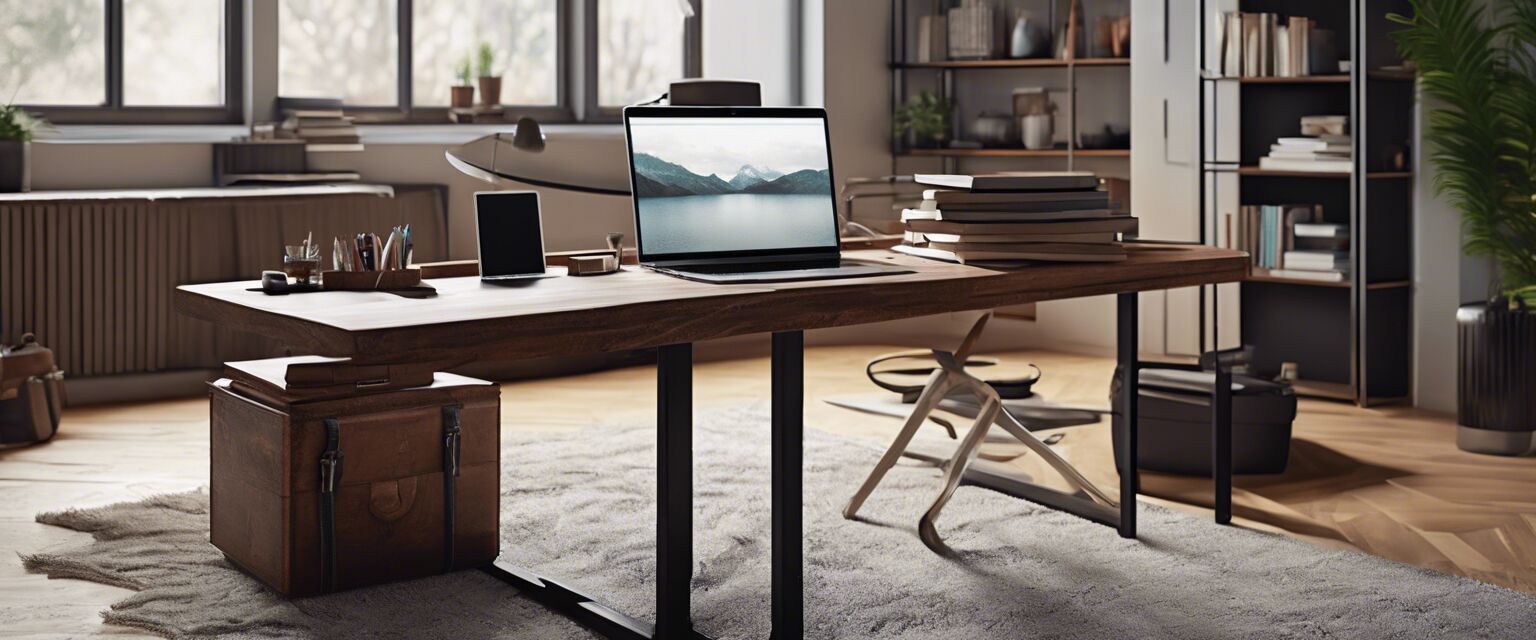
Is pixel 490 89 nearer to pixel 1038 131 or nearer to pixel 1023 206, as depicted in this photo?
pixel 1038 131

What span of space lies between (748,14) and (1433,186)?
11.0ft

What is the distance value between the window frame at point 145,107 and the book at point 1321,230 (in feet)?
14.1

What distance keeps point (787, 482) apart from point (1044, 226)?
0.76 m

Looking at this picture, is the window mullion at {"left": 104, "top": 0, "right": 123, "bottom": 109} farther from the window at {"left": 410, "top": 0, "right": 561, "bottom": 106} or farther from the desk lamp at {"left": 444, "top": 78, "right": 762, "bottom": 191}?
the desk lamp at {"left": 444, "top": 78, "right": 762, "bottom": 191}

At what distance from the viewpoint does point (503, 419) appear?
5312 millimetres

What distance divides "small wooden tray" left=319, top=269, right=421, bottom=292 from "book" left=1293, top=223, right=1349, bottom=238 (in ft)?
13.3

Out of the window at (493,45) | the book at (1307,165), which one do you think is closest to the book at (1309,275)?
the book at (1307,165)

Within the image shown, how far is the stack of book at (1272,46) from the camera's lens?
5727 millimetres

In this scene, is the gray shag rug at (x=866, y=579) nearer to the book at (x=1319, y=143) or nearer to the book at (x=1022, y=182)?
the book at (x=1022, y=182)

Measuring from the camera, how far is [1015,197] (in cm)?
303

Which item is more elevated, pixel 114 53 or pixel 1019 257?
pixel 114 53

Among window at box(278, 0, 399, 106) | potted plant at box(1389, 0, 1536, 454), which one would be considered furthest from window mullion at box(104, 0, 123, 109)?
potted plant at box(1389, 0, 1536, 454)

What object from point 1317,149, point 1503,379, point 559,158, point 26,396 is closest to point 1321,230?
point 1317,149

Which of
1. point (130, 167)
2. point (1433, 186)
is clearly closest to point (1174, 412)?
point (1433, 186)
